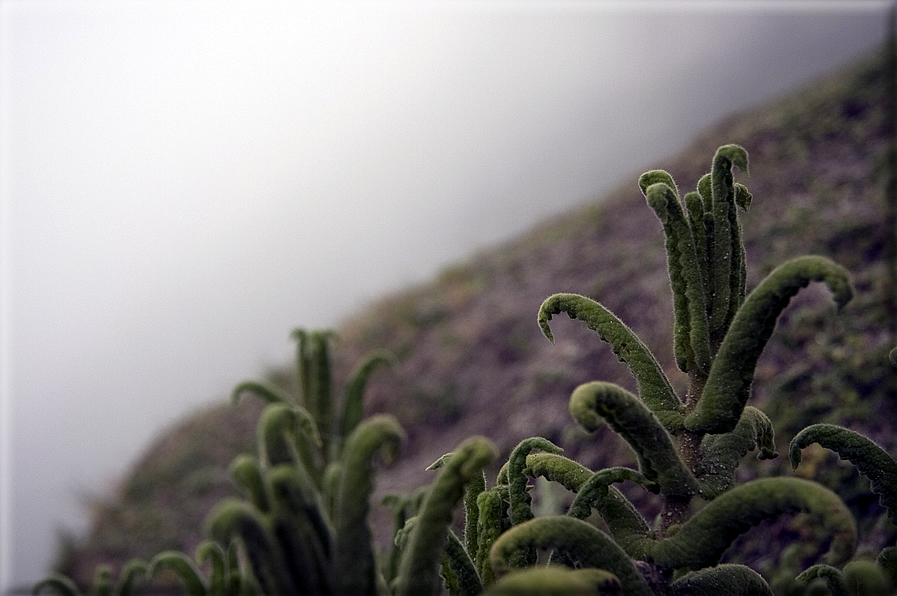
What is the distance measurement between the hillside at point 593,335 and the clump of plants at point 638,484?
6.01 ft

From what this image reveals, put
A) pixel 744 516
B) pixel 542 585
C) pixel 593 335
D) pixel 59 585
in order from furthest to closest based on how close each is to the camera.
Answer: pixel 593 335 < pixel 59 585 < pixel 744 516 < pixel 542 585

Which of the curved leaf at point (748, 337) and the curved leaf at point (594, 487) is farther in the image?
the curved leaf at point (594, 487)

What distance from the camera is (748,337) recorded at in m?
0.92

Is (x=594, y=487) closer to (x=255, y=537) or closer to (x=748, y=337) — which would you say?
(x=748, y=337)

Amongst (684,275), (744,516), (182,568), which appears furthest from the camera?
(182,568)

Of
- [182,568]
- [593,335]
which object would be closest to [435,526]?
[182,568]

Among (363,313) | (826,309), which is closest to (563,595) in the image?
(826,309)

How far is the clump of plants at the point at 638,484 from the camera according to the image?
799 millimetres

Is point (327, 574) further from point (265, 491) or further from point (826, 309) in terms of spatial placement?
point (826, 309)

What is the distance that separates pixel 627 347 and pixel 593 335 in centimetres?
422

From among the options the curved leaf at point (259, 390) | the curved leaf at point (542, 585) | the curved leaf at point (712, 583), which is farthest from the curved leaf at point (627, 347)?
the curved leaf at point (259, 390)

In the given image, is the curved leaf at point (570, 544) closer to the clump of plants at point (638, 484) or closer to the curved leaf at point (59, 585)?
the clump of plants at point (638, 484)

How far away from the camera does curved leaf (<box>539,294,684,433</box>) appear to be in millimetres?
1092

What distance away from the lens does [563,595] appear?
0.63 metres
